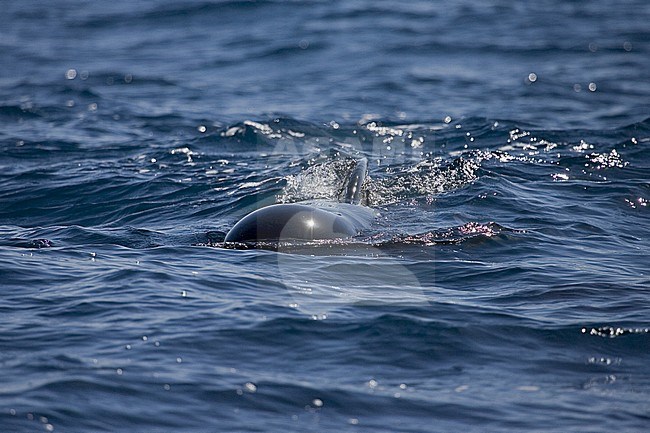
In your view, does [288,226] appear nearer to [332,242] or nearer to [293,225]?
[293,225]

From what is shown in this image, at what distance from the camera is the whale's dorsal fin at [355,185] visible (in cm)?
1120

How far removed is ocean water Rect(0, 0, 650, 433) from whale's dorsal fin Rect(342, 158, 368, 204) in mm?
392

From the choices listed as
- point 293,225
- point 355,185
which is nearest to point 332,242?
point 293,225

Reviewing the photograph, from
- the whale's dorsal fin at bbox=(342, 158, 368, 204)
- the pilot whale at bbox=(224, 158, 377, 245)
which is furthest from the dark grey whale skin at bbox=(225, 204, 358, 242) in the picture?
the whale's dorsal fin at bbox=(342, 158, 368, 204)

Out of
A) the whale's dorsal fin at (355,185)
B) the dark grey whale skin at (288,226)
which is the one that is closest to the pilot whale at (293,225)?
the dark grey whale skin at (288,226)

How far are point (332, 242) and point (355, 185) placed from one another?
1.75m

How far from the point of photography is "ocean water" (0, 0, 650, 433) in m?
6.46

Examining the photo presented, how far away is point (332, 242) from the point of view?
966 cm

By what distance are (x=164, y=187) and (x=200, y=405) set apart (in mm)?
7323

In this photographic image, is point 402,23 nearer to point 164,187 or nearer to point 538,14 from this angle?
point 538,14

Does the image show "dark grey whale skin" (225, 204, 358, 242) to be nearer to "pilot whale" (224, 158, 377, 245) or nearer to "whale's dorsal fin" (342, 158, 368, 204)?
"pilot whale" (224, 158, 377, 245)

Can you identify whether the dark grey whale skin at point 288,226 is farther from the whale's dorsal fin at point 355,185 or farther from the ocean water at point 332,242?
the whale's dorsal fin at point 355,185

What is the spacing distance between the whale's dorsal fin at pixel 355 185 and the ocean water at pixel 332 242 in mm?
392

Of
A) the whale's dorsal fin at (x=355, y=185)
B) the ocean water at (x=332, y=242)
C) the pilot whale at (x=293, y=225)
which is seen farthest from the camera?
the whale's dorsal fin at (x=355, y=185)
